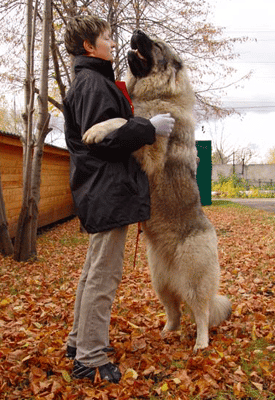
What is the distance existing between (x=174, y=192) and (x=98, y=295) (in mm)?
993

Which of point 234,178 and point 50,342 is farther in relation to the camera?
point 234,178

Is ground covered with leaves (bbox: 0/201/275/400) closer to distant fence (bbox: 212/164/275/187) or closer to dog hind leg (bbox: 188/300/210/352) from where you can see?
dog hind leg (bbox: 188/300/210/352)

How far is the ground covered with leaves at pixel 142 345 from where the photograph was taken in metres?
2.63

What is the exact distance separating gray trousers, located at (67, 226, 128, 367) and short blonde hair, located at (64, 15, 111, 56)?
4.33 feet

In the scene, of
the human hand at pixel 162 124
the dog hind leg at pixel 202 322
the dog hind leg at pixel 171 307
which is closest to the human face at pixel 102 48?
the human hand at pixel 162 124

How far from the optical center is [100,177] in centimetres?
249

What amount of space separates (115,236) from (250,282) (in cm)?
358

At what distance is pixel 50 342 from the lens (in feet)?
11.0

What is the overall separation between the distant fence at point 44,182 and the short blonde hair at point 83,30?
602cm

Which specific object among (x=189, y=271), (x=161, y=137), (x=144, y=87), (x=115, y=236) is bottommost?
(x=189, y=271)

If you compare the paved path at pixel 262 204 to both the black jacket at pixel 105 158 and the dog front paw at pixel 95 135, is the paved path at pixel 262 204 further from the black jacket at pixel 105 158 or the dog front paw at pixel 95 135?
the dog front paw at pixel 95 135

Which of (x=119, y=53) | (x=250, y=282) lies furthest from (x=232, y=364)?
(x=119, y=53)

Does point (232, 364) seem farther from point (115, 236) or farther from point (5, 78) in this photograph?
point (5, 78)

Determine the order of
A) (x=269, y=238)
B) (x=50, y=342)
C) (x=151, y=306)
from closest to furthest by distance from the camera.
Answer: (x=50, y=342) < (x=151, y=306) < (x=269, y=238)
